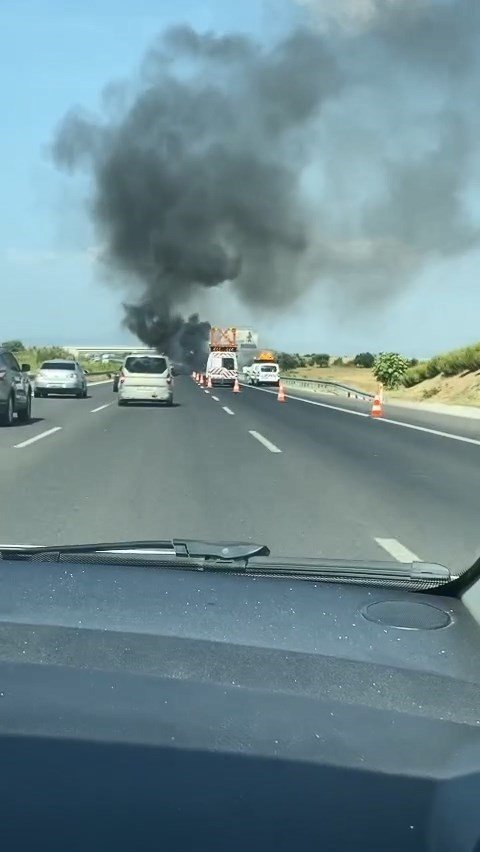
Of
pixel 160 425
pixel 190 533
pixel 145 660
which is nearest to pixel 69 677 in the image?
pixel 145 660

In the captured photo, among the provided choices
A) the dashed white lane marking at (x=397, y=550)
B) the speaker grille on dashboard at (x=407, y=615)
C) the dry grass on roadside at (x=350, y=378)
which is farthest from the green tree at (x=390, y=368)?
the speaker grille on dashboard at (x=407, y=615)

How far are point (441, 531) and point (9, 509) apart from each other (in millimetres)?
4255

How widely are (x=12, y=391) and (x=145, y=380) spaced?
374 inches

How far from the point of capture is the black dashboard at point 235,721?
7.00 ft

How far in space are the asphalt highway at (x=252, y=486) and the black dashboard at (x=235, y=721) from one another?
431 cm

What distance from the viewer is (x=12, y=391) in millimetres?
21109

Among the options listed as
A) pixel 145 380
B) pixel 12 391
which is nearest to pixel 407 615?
pixel 12 391

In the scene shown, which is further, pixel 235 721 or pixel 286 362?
→ pixel 286 362

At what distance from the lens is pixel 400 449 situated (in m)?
17.6

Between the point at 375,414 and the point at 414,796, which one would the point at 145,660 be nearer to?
the point at 414,796

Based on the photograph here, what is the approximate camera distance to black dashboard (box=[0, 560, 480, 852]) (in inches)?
84.0

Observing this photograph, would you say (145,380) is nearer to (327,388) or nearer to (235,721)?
(327,388)

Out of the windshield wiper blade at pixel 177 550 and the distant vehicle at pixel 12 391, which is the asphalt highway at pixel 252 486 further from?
the windshield wiper blade at pixel 177 550

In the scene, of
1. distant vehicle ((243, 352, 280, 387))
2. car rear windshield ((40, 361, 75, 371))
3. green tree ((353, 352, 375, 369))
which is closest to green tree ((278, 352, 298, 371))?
green tree ((353, 352, 375, 369))
